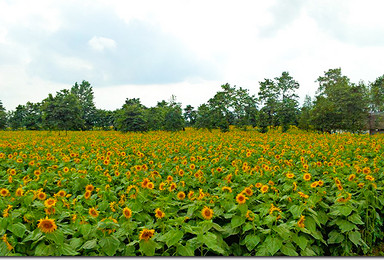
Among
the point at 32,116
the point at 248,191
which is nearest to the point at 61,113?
the point at 248,191

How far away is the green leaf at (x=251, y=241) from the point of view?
228 cm

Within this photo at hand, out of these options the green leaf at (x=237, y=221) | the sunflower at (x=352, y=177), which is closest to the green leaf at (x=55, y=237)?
the green leaf at (x=237, y=221)

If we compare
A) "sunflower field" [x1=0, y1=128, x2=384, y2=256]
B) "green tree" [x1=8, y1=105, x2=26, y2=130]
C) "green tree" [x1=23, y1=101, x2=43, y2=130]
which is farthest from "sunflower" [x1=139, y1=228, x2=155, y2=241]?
"green tree" [x1=8, y1=105, x2=26, y2=130]

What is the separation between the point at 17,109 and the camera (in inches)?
Answer: 1356

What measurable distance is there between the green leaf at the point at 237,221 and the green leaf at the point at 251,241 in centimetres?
12

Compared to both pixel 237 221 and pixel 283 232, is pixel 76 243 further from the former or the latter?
pixel 283 232

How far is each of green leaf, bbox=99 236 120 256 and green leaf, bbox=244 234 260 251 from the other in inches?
40.3

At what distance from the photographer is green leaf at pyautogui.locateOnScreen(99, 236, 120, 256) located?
6.53 feet

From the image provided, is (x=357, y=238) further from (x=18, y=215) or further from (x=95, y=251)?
(x=18, y=215)

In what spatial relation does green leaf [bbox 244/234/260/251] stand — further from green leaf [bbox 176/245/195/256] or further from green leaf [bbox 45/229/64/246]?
green leaf [bbox 45/229/64/246]

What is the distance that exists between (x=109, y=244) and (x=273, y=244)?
1215mm

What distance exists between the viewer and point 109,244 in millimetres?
2004

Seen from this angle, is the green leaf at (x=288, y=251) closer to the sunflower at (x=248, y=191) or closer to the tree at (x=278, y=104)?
the sunflower at (x=248, y=191)

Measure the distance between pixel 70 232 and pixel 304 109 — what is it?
19487 mm
